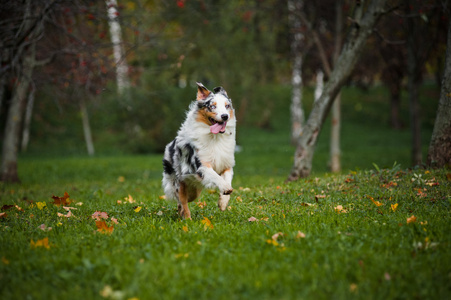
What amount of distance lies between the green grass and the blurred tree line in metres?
5.42

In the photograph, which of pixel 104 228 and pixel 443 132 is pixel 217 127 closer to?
pixel 104 228

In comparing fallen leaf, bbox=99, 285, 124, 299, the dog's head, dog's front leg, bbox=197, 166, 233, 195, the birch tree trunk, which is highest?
the birch tree trunk

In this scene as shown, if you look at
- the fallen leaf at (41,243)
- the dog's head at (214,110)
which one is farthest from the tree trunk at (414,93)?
the fallen leaf at (41,243)

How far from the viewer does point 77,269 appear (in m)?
3.78

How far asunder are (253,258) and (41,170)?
14.5 m

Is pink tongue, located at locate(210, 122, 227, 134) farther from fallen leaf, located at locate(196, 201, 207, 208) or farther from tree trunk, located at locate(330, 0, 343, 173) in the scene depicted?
tree trunk, located at locate(330, 0, 343, 173)

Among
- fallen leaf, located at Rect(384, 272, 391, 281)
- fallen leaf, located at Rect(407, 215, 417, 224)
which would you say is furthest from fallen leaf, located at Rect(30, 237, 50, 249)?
fallen leaf, located at Rect(407, 215, 417, 224)

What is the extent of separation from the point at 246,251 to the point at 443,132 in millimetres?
5873

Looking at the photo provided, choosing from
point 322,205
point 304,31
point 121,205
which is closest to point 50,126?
point 304,31

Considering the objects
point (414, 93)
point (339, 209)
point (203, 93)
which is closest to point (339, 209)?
point (339, 209)

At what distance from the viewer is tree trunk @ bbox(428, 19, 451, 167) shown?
26.6ft

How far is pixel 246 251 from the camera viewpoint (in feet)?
13.8

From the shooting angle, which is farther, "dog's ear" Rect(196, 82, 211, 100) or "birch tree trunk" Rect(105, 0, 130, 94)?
"birch tree trunk" Rect(105, 0, 130, 94)

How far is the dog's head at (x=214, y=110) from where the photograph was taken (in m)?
5.55
